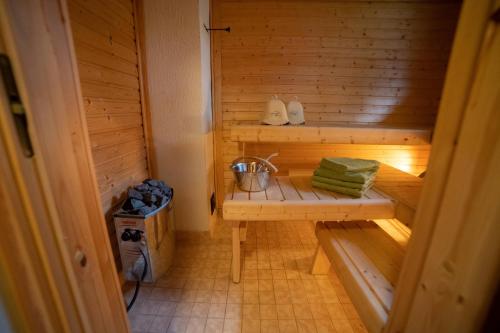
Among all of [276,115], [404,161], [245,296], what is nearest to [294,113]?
[276,115]

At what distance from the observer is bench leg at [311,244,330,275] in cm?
151

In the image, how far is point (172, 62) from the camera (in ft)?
5.06

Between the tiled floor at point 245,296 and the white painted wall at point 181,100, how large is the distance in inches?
16.4

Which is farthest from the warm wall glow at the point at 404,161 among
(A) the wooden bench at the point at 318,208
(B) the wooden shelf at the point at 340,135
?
(A) the wooden bench at the point at 318,208

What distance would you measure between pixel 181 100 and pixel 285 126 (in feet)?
2.92

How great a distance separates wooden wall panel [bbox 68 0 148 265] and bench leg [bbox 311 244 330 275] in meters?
1.45

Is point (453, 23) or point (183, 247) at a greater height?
point (453, 23)

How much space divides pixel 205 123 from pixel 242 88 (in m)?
0.64

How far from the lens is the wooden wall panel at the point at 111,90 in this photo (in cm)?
109

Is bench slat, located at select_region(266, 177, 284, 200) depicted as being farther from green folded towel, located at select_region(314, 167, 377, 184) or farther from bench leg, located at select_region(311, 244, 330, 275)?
bench leg, located at select_region(311, 244, 330, 275)

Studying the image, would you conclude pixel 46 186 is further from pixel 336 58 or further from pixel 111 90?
pixel 336 58

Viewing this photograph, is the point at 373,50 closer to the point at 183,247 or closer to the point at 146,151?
the point at 146,151

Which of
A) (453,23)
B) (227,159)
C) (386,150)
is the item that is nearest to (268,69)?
(227,159)

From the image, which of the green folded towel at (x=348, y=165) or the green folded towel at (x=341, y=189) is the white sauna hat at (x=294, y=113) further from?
the green folded towel at (x=341, y=189)
